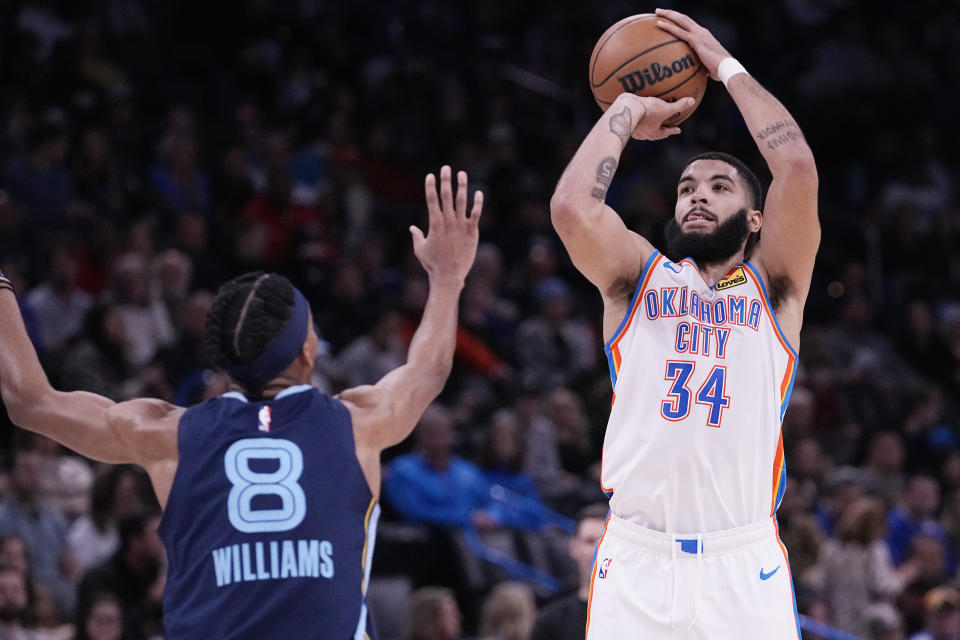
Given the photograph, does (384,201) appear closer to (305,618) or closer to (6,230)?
(6,230)

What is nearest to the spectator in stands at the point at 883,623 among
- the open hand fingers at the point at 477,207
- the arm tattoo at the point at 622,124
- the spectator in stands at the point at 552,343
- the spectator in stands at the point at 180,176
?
the spectator in stands at the point at 552,343

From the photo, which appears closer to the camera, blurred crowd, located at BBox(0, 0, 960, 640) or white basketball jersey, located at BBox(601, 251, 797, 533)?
white basketball jersey, located at BBox(601, 251, 797, 533)

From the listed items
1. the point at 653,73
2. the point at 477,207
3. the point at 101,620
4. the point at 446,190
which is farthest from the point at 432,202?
the point at 101,620

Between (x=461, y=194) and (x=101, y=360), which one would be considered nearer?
(x=461, y=194)

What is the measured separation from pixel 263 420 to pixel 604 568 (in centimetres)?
135

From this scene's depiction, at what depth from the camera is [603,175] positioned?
16.0ft

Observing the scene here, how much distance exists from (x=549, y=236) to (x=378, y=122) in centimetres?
229

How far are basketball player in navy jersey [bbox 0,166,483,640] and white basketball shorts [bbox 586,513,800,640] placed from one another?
34.6 inches

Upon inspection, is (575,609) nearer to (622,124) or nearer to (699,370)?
(699,370)

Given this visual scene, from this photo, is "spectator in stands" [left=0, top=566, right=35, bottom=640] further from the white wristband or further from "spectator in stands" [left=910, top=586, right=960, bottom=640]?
"spectator in stands" [left=910, top=586, right=960, bottom=640]

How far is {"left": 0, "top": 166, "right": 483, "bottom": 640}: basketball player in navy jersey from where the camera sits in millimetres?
4168

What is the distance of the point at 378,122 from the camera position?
49.2 ft

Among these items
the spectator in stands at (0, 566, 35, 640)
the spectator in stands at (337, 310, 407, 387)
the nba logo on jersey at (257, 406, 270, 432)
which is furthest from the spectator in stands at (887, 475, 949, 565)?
the nba logo on jersey at (257, 406, 270, 432)

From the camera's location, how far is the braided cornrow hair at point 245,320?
14.4 feet
